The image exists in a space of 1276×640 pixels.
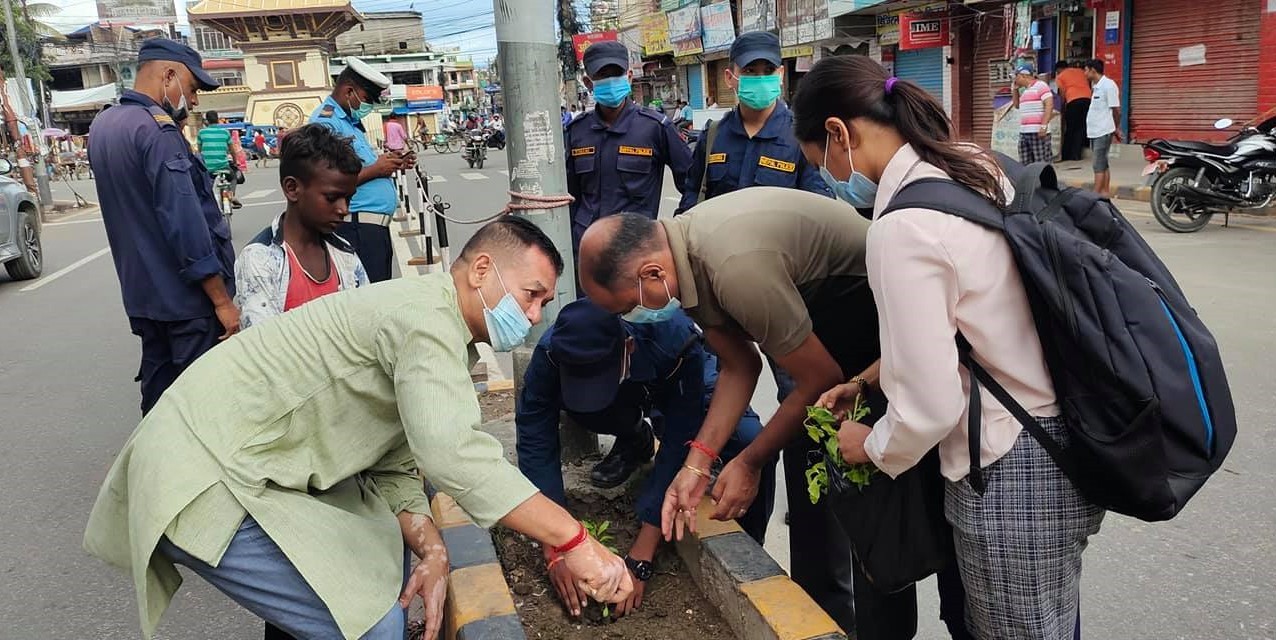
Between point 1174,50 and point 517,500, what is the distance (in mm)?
14909

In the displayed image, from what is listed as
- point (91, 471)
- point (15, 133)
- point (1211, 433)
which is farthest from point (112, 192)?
point (15, 133)

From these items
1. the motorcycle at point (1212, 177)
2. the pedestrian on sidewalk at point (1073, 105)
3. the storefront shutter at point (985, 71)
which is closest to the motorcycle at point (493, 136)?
the storefront shutter at point (985, 71)

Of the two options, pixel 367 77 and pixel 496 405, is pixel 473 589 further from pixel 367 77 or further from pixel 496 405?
pixel 367 77

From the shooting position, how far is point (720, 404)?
2586mm

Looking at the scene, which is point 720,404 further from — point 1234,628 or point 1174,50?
point 1174,50

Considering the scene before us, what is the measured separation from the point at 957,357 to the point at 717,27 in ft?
96.1

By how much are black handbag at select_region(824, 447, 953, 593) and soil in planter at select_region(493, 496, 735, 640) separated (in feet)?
2.78

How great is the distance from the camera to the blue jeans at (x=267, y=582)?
1812mm

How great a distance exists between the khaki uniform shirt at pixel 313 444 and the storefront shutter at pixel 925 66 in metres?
18.5

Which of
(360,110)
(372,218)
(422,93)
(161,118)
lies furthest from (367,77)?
(422,93)

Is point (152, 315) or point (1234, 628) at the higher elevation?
point (152, 315)

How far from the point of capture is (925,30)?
18.2 meters

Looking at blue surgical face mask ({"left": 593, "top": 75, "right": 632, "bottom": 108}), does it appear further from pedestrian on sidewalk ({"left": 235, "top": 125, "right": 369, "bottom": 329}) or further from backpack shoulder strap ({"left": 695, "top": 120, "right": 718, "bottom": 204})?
pedestrian on sidewalk ({"left": 235, "top": 125, "right": 369, "bottom": 329})

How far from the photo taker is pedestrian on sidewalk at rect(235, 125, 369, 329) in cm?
302
